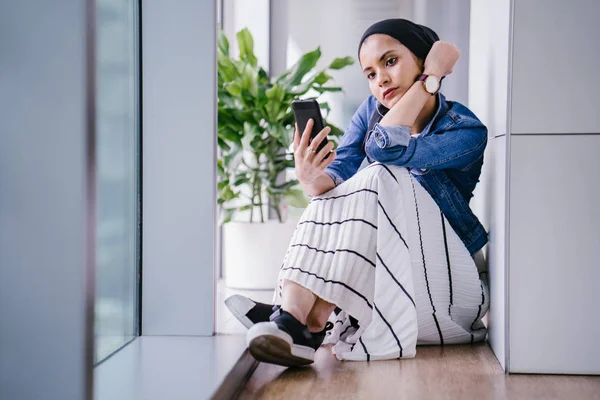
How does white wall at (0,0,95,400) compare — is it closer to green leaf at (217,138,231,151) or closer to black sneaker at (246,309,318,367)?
black sneaker at (246,309,318,367)

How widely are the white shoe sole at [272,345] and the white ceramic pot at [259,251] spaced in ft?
4.85

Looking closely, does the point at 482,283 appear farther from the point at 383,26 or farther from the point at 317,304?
the point at 383,26

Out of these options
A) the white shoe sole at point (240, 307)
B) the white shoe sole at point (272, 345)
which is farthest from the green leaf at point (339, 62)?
the white shoe sole at point (272, 345)

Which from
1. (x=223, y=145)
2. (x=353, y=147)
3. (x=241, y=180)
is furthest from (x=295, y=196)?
(x=353, y=147)

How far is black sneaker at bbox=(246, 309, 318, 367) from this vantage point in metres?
1.42

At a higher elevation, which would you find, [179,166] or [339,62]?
[339,62]

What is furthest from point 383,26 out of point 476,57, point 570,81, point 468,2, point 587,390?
point 468,2

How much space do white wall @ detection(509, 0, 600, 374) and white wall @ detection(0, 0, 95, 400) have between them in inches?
39.1

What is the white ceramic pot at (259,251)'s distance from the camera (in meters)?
2.97

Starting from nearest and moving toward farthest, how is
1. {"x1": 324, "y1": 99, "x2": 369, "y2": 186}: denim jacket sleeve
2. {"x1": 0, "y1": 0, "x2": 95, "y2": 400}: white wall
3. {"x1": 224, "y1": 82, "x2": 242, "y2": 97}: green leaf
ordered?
1. {"x1": 0, "y1": 0, "x2": 95, "y2": 400}: white wall
2. {"x1": 324, "y1": 99, "x2": 369, "y2": 186}: denim jacket sleeve
3. {"x1": 224, "y1": 82, "x2": 242, "y2": 97}: green leaf

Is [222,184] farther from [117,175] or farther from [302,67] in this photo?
[117,175]

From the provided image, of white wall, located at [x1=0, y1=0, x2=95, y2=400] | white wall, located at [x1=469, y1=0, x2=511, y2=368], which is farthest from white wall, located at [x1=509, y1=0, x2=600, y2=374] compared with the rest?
white wall, located at [x1=0, y1=0, x2=95, y2=400]

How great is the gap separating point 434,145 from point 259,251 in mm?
1420

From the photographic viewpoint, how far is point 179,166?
178 centimetres
